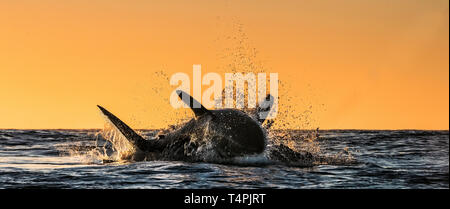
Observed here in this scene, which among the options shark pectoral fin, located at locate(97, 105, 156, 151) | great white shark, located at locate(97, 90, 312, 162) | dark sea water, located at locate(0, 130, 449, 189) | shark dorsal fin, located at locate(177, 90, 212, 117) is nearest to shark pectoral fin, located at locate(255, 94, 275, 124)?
great white shark, located at locate(97, 90, 312, 162)

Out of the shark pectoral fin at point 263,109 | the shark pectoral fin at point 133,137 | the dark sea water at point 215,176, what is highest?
the shark pectoral fin at point 263,109

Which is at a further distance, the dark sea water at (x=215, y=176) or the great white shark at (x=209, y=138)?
the great white shark at (x=209, y=138)

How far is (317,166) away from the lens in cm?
1633

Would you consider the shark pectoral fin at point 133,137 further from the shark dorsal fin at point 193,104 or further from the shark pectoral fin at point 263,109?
the shark pectoral fin at point 263,109

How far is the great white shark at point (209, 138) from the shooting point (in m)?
15.5

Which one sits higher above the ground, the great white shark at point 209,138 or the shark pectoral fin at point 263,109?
the shark pectoral fin at point 263,109

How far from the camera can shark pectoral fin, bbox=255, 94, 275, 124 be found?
17.1m

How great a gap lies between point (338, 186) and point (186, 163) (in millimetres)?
4818

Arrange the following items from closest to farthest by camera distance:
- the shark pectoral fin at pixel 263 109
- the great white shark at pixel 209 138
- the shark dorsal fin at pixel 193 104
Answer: the shark dorsal fin at pixel 193 104, the great white shark at pixel 209 138, the shark pectoral fin at pixel 263 109

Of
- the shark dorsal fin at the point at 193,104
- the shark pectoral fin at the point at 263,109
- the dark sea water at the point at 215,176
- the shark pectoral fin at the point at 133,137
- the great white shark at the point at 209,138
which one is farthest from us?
the shark pectoral fin at the point at 133,137

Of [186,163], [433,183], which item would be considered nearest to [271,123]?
[186,163]

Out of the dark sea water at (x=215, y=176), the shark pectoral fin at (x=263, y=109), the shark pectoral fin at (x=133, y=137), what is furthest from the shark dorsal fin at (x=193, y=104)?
the shark pectoral fin at (x=133, y=137)
